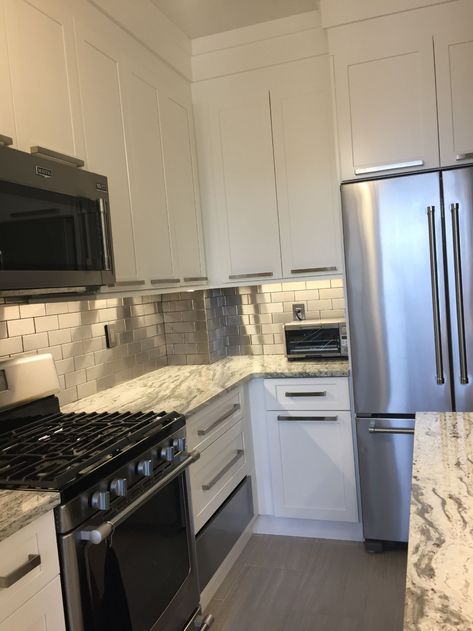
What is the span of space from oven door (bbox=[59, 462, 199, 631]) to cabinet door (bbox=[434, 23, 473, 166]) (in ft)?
6.14

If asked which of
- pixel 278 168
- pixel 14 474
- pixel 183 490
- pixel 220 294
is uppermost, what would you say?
pixel 278 168

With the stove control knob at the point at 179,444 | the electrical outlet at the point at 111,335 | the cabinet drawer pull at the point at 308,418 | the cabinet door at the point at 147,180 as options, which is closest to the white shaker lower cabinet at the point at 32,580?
the stove control knob at the point at 179,444

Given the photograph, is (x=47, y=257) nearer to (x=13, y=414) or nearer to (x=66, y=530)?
(x=13, y=414)

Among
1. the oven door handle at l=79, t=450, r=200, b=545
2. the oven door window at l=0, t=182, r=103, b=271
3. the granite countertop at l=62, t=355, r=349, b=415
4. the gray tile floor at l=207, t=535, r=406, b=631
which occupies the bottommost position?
the gray tile floor at l=207, t=535, r=406, b=631

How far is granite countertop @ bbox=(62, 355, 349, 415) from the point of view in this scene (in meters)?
2.37

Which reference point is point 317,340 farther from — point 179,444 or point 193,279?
point 179,444

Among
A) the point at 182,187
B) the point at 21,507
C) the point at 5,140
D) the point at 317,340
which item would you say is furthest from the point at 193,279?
the point at 21,507

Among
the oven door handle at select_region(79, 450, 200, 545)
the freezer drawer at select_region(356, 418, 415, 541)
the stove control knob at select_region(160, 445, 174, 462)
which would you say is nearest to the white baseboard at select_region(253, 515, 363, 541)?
the freezer drawer at select_region(356, 418, 415, 541)

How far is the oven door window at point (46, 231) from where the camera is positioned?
1.61 meters

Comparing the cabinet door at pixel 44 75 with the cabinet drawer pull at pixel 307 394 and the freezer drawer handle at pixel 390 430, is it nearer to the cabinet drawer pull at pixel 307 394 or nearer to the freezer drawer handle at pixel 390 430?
the cabinet drawer pull at pixel 307 394

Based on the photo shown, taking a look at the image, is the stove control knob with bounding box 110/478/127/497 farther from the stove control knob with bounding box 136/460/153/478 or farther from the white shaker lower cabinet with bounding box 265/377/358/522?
the white shaker lower cabinet with bounding box 265/377/358/522

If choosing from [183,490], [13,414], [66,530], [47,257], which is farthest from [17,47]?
[183,490]

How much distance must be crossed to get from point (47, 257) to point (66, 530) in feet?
2.76

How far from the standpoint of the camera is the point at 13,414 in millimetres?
2039
